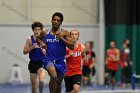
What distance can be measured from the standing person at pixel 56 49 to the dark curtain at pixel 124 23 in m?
12.9

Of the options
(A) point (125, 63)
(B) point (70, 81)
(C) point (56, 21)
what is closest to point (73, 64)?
(B) point (70, 81)

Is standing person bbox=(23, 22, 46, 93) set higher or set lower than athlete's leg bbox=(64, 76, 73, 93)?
higher

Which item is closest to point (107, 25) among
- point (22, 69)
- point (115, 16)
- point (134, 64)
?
point (115, 16)

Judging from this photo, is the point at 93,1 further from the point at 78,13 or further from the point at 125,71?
the point at 125,71

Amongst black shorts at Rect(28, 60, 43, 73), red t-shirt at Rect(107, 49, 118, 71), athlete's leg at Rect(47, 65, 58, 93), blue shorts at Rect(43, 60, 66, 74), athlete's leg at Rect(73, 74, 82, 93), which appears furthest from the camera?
red t-shirt at Rect(107, 49, 118, 71)

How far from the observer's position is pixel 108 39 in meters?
22.9

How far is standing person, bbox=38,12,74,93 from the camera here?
9.57 metres

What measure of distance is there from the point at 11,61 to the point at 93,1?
4.87 m

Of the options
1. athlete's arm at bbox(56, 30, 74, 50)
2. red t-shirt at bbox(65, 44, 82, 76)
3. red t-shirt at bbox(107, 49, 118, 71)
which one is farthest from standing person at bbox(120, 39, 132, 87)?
athlete's arm at bbox(56, 30, 74, 50)

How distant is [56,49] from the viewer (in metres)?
9.83

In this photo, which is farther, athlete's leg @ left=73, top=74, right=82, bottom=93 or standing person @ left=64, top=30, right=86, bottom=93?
standing person @ left=64, top=30, right=86, bottom=93

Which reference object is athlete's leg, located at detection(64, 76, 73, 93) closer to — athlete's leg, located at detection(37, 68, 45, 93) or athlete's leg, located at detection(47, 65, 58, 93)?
athlete's leg, located at detection(37, 68, 45, 93)

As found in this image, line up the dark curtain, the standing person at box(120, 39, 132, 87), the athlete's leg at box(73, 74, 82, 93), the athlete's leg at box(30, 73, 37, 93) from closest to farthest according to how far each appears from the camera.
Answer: the athlete's leg at box(73, 74, 82, 93)
the athlete's leg at box(30, 73, 37, 93)
the standing person at box(120, 39, 132, 87)
the dark curtain

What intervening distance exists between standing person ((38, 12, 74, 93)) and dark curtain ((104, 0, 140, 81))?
12.9 meters
